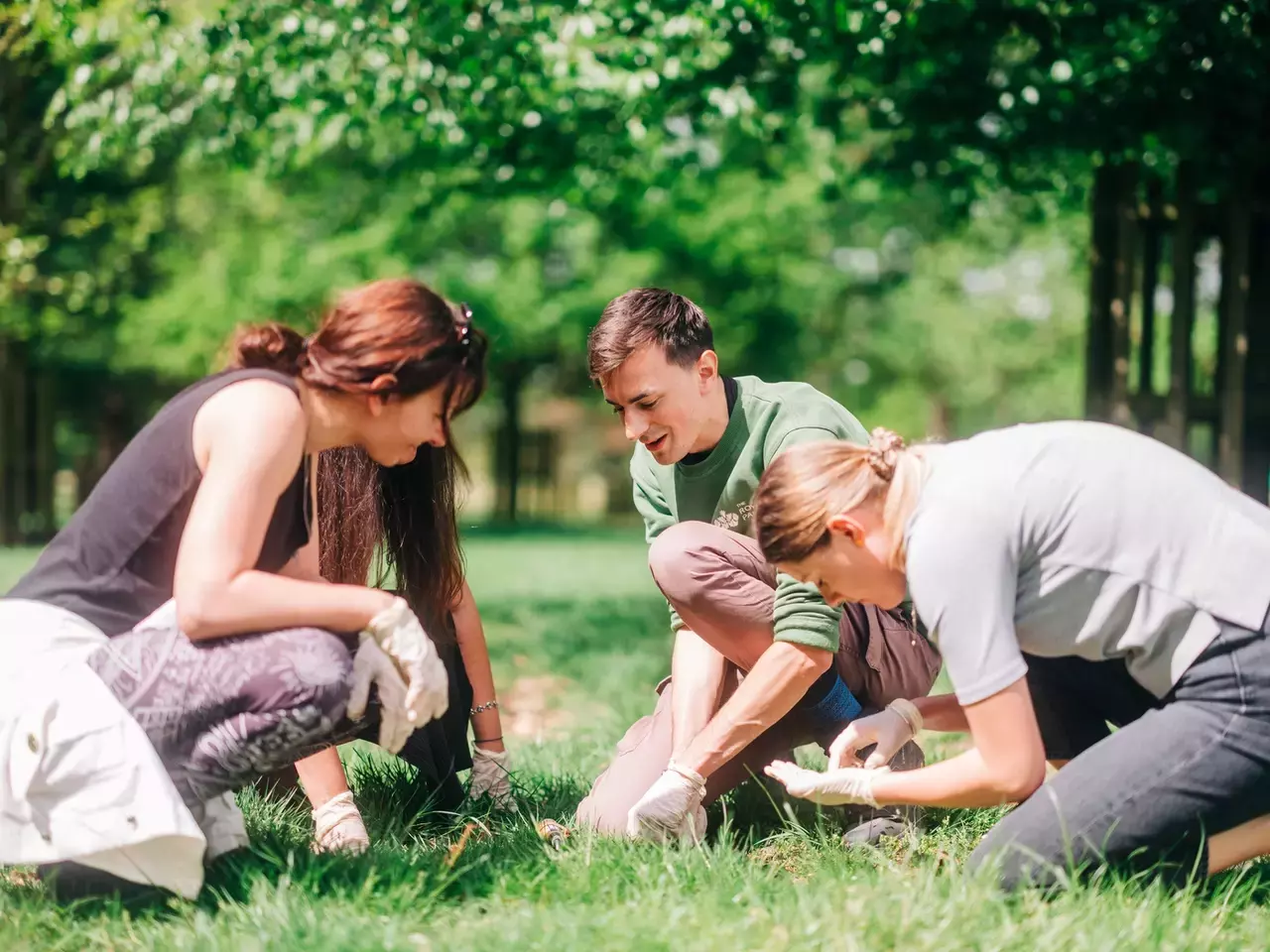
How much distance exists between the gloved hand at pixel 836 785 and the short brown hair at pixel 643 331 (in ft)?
3.71

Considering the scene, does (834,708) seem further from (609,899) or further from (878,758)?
(609,899)

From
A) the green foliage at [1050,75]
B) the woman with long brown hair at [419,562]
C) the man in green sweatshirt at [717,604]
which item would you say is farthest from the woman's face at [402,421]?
the green foliage at [1050,75]

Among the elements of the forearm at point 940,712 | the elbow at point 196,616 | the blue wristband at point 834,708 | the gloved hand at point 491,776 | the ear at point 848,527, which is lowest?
the gloved hand at point 491,776

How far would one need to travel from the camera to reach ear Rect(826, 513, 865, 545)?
2428 mm

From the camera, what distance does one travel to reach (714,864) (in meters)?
2.77

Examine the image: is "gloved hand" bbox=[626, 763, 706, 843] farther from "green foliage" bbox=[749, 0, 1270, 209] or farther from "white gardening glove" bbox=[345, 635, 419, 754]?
"green foliage" bbox=[749, 0, 1270, 209]

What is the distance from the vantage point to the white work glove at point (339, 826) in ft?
9.78

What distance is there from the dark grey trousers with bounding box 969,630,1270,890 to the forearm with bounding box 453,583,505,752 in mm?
1400

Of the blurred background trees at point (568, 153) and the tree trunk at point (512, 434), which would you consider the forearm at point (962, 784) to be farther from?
the tree trunk at point (512, 434)

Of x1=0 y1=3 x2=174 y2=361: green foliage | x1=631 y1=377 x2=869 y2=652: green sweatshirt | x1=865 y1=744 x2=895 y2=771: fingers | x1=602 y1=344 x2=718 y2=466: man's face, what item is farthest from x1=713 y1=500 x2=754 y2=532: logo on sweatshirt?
x1=0 y1=3 x2=174 y2=361: green foliage

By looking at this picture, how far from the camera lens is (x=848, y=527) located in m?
2.43

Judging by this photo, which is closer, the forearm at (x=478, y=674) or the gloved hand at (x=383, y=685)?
the gloved hand at (x=383, y=685)

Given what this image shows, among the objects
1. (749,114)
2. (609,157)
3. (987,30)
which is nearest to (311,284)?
(609,157)

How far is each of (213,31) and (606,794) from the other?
5.06 metres
